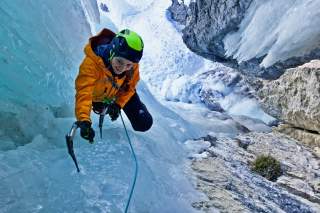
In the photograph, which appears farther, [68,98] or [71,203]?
[68,98]

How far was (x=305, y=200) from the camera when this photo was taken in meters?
6.49

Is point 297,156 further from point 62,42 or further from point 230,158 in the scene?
point 62,42

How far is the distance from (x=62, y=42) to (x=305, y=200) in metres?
4.20

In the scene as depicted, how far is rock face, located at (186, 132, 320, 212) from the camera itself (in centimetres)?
533

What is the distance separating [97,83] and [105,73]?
13 centimetres

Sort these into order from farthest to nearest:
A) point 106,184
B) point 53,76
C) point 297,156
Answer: point 297,156 → point 53,76 → point 106,184

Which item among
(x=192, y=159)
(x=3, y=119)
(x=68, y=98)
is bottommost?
(x=192, y=159)

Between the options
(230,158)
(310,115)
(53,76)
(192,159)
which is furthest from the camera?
(310,115)

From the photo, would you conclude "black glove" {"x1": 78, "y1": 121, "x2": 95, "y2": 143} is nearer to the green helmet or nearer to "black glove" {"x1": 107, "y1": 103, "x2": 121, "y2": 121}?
the green helmet

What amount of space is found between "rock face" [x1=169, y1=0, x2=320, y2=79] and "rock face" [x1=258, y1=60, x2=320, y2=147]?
37.3 inches

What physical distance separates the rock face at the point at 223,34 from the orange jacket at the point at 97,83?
4.91 m

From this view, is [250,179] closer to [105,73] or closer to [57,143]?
[57,143]

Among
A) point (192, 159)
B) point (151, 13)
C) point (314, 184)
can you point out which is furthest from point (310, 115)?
point (151, 13)

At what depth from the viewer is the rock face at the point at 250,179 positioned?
210 inches
